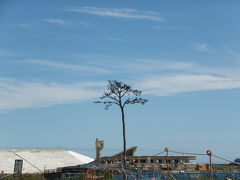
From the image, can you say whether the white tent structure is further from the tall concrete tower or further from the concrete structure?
the concrete structure

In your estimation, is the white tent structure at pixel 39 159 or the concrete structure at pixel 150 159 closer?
the concrete structure at pixel 150 159

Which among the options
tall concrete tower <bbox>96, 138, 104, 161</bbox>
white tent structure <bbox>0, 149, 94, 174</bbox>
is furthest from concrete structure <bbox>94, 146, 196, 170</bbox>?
white tent structure <bbox>0, 149, 94, 174</bbox>

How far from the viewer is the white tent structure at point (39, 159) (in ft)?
159

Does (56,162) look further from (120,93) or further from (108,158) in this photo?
(120,93)

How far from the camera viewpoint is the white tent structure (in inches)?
1909

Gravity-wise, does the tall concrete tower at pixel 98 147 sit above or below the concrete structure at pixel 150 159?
above

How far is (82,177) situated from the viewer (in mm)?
27859

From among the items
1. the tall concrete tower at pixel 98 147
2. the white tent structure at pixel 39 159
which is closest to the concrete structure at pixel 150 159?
the tall concrete tower at pixel 98 147

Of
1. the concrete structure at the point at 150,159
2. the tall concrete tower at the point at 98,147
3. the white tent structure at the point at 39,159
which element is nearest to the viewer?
the concrete structure at the point at 150,159

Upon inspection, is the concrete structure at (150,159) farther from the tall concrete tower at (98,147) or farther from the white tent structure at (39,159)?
the white tent structure at (39,159)

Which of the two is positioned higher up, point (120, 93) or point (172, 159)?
point (120, 93)

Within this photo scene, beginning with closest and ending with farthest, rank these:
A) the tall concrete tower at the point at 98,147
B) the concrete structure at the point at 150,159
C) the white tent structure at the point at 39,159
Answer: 1. the concrete structure at the point at 150,159
2. the tall concrete tower at the point at 98,147
3. the white tent structure at the point at 39,159

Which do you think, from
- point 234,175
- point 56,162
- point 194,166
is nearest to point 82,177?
point 234,175

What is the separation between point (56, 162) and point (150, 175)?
30.6 metres
